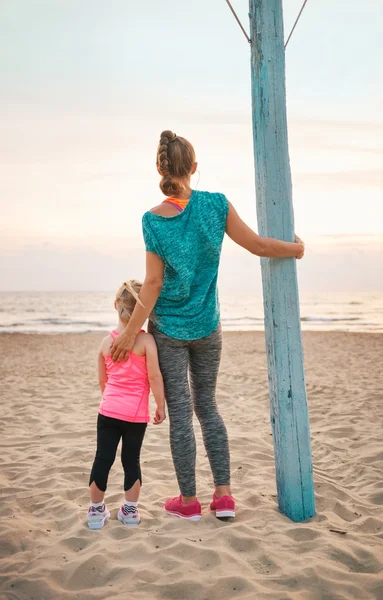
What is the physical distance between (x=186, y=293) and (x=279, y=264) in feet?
1.96

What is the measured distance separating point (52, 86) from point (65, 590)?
9.33m

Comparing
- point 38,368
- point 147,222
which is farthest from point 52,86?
point 147,222

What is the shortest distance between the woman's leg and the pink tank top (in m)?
0.13

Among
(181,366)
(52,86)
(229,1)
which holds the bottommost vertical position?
(181,366)

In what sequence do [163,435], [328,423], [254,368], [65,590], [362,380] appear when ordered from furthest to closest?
[254,368]
[362,380]
[328,423]
[163,435]
[65,590]

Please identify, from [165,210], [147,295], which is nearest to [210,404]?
[147,295]

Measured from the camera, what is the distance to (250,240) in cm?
273

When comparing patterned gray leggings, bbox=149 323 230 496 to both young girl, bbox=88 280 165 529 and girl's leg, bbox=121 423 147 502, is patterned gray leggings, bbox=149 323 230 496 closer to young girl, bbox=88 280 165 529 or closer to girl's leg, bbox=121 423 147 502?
young girl, bbox=88 280 165 529

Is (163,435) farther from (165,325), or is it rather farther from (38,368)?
(38,368)

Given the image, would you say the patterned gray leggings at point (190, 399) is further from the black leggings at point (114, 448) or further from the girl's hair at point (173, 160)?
the girl's hair at point (173, 160)

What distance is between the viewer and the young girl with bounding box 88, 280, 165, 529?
2801mm

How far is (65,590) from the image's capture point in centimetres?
229

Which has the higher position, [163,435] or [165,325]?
[165,325]

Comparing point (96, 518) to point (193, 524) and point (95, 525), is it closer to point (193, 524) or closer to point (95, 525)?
point (95, 525)
